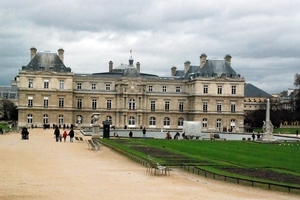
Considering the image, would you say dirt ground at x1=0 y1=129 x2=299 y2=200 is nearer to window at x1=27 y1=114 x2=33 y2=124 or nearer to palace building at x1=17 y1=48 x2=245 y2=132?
window at x1=27 y1=114 x2=33 y2=124

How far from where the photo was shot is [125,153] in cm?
2891

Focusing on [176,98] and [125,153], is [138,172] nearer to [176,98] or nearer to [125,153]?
[125,153]

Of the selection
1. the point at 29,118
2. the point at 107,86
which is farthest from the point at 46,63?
the point at 107,86

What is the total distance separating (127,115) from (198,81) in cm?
1313

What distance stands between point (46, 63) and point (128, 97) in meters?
14.5

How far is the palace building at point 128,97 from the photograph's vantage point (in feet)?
253

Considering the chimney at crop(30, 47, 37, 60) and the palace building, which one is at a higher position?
the chimney at crop(30, 47, 37, 60)

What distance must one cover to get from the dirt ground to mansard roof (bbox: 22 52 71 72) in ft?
182

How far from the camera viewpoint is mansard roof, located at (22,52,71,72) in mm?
77875

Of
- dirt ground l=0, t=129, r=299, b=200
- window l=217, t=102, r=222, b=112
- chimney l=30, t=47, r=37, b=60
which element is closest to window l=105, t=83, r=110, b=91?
chimney l=30, t=47, r=37, b=60

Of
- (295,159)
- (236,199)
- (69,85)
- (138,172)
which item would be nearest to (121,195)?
(236,199)

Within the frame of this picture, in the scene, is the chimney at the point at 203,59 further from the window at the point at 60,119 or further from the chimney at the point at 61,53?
the window at the point at 60,119

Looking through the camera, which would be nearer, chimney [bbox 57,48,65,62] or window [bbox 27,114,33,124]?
window [bbox 27,114,33,124]

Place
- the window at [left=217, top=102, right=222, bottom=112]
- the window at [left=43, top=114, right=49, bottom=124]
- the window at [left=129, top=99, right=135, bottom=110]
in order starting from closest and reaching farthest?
the window at [left=43, top=114, right=49, bottom=124], the window at [left=129, top=99, right=135, bottom=110], the window at [left=217, top=102, right=222, bottom=112]
